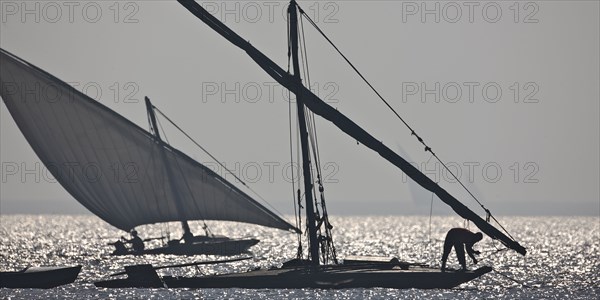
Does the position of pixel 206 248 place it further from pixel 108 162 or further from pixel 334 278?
pixel 334 278

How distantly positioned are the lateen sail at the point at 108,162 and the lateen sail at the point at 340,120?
16408 mm

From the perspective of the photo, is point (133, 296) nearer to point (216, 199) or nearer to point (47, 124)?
point (47, 124)

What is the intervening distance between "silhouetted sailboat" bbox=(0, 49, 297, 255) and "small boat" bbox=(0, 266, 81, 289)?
12.9 metres

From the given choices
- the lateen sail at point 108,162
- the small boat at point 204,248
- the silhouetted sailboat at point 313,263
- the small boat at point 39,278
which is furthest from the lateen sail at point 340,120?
the small boat at point 204,248

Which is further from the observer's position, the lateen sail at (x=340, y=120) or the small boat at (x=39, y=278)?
the small boat at (x=39, y=278)

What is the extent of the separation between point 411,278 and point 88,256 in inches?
Result: 1918

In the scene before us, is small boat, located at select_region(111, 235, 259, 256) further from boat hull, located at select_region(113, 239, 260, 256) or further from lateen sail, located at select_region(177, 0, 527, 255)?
lateen sail, located at select_region(177, 0, 527, 255)

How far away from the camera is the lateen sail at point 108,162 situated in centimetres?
6775

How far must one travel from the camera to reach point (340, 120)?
175 ft

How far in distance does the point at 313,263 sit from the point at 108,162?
22.5 metres

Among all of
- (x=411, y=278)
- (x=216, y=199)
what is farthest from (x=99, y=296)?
(x=216, y=199)

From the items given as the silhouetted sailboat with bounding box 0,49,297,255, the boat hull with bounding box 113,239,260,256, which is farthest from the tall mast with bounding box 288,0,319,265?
the boat hull with bounding box 113,239,260,256

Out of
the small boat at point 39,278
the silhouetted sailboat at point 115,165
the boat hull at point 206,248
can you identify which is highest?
the silhouetted sailboat at point 115,165

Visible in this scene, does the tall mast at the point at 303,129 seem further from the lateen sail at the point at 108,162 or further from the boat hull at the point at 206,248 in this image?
the boat hull at the point at 206,248
